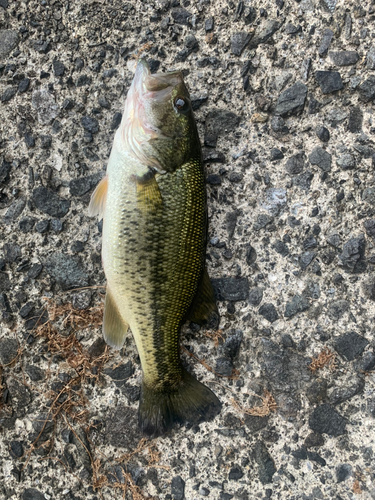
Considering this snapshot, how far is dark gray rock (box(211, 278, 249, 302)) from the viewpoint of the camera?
9.20ft

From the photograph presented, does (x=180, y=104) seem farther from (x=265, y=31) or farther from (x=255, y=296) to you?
(x=255, y=296)

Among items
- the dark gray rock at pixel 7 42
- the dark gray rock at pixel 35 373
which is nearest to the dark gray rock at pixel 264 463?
the dark gray rock at pixel 35 373

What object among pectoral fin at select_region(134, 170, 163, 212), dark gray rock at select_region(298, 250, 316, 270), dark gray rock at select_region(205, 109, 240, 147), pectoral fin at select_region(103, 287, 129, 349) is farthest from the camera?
dark gray rock at select_region(205, 109, 240, 147)

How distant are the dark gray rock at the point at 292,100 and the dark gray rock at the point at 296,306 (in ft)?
4.03

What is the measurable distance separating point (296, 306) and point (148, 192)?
3.96 ft

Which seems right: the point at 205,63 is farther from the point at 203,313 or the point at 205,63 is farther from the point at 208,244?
the point at 203,313

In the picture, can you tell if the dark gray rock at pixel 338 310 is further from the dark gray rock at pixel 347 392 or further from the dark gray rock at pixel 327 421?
the dark gray rock at pixel 327 421

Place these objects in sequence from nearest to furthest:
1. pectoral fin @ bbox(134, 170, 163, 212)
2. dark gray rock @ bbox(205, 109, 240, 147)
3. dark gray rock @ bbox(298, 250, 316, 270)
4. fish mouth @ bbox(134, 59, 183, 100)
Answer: pectoral fin @ bbox(134, 170, 163, 212)
fish mouth @ bbox(134, 59, 183, 100)
dark gray rock @ bbox(298, 250, 316, 270)
dark gray rock @ bbox(205, 109, 240, 147)

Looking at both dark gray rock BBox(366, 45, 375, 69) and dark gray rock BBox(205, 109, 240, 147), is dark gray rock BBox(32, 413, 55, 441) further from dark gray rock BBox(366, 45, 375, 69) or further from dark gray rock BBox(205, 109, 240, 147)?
dark gray rock BBox(366, 45, 375, 69)

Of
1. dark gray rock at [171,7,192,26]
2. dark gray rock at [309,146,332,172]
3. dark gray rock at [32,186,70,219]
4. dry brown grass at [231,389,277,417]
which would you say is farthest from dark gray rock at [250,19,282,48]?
dry brown grass at [231,389,277,417]

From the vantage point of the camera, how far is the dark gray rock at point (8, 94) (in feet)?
9.83

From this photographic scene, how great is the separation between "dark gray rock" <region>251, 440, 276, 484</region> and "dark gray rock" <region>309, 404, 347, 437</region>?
33 centimetres

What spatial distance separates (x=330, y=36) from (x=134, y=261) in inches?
78.3

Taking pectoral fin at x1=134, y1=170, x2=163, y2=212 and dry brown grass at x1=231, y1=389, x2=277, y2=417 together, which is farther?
dry brown grass at x1=231, y1=389, x2=277, y2=417
